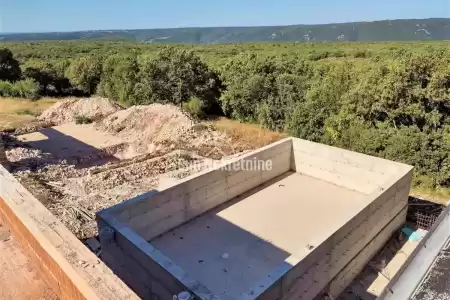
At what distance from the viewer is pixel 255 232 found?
649 cm

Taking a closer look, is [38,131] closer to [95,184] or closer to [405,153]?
[95,184]

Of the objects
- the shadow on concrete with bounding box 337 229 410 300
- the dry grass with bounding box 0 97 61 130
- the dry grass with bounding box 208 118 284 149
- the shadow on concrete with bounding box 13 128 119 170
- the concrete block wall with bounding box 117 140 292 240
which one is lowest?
the shadow on concrete with bounding box 337 229 410 300

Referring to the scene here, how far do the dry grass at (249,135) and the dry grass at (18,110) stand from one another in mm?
9848

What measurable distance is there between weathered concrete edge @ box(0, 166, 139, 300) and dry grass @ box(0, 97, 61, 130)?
15.4 metres

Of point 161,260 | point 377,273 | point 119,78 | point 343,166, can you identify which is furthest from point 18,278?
point 119,78

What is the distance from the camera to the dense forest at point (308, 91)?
31.5 ft

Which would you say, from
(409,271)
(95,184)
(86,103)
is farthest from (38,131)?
(409,271)

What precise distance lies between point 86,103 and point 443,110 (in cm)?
1583

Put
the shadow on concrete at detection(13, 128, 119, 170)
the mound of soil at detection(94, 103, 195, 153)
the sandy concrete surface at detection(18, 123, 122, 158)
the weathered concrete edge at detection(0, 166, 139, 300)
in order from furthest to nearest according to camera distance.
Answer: the mound of soil at detection(94, 103, 195, 153)
the sandy concrete surface at detection(18, 123, 122, 158)
the shadow on concrete at detection(13, 128, 119, 170)
the weathered concrete edge at detection(0, 166, 139, 300)

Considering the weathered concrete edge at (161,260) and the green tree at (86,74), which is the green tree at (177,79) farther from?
the weathered concrete edge at (161,260)

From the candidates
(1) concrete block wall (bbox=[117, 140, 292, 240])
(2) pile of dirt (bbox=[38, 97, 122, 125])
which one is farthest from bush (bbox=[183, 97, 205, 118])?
(1) concrete block wall (bbox=[117, 140, 292, 240])

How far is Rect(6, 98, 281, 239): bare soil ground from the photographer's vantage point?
8445 mm

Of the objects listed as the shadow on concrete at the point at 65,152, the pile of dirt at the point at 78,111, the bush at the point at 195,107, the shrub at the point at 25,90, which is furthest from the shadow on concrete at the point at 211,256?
the shrub at the point at 25,90

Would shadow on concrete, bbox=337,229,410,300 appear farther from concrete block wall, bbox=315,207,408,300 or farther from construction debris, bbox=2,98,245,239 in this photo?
construction debris, bbox=2,98,245,239
